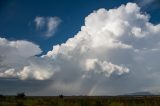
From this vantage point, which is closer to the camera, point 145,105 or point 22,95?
point 145,105

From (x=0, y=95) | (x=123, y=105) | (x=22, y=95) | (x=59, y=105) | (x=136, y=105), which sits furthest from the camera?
(x=0, y=95)

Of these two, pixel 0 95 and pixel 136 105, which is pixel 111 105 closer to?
pixel 136 105

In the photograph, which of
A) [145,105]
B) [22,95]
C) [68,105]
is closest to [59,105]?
[68,105]

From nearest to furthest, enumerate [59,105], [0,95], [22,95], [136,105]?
[136,105] → [59,105] → [22,95] → [0,95]

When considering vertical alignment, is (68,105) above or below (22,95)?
below

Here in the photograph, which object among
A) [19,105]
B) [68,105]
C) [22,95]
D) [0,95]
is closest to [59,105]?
[68,105]

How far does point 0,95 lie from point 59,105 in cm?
5865

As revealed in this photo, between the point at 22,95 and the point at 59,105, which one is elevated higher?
the point at 22,95

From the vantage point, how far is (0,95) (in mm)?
115750

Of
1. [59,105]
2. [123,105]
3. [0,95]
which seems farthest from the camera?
[0,95]

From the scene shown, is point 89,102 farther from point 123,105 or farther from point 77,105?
point 123,105

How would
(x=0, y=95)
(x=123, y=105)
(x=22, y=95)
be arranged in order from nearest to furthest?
(x=123, y=105)
(x=22, y=95)
(x=0, y=95)

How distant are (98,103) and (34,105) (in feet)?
50.2

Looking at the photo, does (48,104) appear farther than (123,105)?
Yes
